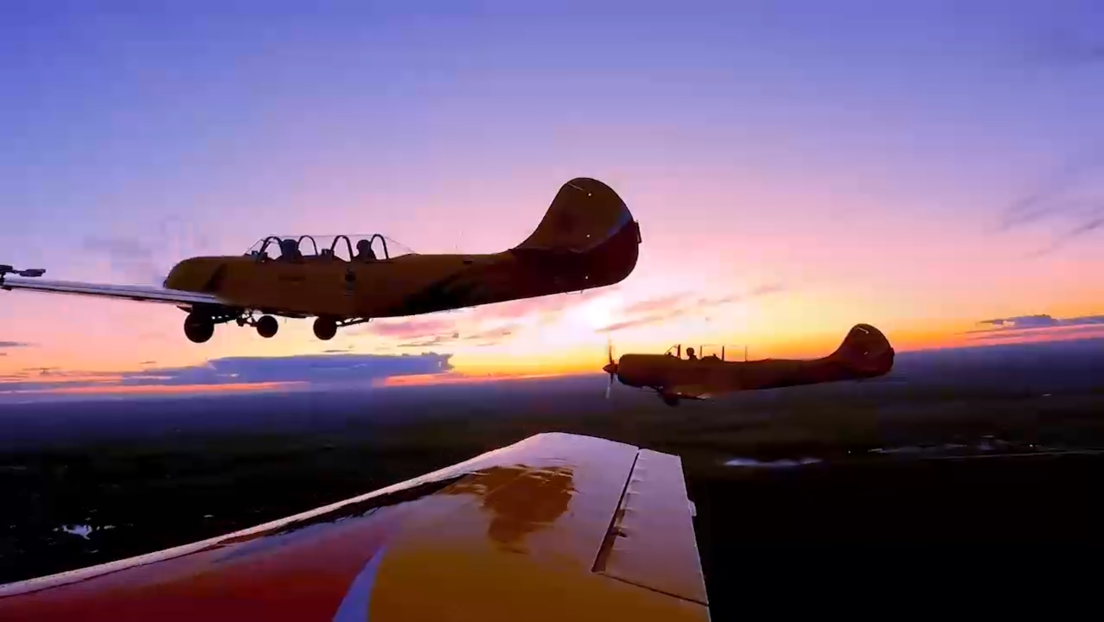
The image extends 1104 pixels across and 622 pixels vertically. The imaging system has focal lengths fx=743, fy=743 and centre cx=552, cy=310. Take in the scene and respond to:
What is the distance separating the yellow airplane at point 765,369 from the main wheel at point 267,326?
919 centimetres

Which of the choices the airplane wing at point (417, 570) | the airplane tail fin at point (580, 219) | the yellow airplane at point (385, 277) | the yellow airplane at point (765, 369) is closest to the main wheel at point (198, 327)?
the yellow airplane at point (385, 277)

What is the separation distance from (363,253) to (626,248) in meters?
1.37

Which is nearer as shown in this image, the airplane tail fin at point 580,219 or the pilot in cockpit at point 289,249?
the pilot in cockpit at point 289,249

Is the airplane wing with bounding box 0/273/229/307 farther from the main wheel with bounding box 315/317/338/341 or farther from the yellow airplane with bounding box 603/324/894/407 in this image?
the yellow airplane with bounding box 603/324/894/407

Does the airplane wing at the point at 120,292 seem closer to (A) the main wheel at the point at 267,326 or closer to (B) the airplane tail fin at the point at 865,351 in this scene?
(A) the main wheel at the point at 267,326

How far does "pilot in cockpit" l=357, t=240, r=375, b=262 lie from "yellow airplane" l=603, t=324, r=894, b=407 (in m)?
8.95

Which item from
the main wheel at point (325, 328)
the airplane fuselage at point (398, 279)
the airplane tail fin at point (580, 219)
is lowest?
the main wheel at point (325, 328)

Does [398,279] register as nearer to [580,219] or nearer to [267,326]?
[267,326]

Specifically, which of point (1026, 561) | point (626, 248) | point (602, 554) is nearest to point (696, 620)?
point (602, 554)

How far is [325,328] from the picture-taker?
9.90 feet

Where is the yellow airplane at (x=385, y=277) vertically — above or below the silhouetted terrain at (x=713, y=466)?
above

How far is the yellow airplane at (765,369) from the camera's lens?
43.6 ft

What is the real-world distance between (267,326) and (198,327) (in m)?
0.26

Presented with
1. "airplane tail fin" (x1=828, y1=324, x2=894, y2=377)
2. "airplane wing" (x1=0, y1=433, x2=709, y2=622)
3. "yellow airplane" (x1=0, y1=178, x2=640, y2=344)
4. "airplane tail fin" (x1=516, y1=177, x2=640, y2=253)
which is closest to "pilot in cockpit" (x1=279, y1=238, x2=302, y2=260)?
"yellow airplane" (x1=0, y1=178, x2=640, y2=344)
